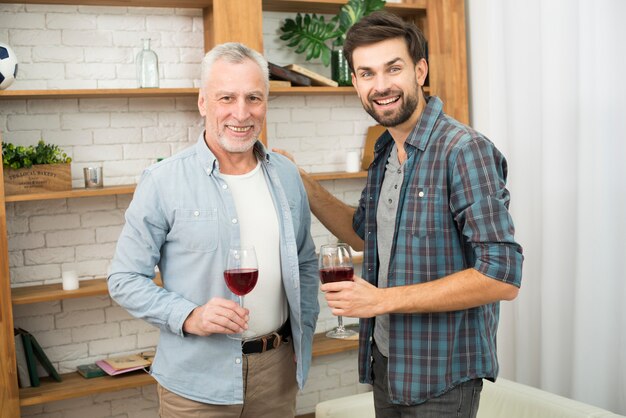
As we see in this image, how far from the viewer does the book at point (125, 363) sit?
11.7 ft

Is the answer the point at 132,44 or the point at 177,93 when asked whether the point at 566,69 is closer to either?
the point at 177,93

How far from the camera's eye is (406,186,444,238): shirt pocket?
6.42 ft

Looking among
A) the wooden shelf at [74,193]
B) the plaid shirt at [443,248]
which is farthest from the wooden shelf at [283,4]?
the plaid shirt at [443,248]

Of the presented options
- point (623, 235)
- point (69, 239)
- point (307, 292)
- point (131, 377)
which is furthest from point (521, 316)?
point (69, 239)

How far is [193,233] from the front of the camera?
2.14 m

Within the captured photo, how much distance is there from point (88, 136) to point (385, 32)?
2138mm

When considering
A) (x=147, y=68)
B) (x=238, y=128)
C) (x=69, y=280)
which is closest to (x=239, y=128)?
(x=238, y=128)

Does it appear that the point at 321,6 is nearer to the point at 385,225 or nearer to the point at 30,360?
the point at 385,225

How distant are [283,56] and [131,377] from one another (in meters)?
1.94

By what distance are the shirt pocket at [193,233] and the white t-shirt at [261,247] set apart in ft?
0.33

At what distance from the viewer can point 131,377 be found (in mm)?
3594

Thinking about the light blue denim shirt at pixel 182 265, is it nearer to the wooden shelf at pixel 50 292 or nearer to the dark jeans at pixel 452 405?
the dark jeans at pixel 452 405

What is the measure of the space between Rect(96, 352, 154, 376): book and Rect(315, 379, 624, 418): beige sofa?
0.93 meters

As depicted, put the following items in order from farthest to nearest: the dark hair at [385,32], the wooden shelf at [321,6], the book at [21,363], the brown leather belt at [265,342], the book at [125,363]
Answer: the wooden shelf at [321,6], the book at [125,363], the book at [21,363], the brown leather belt at [265,342], the dark hair at [385,32]
